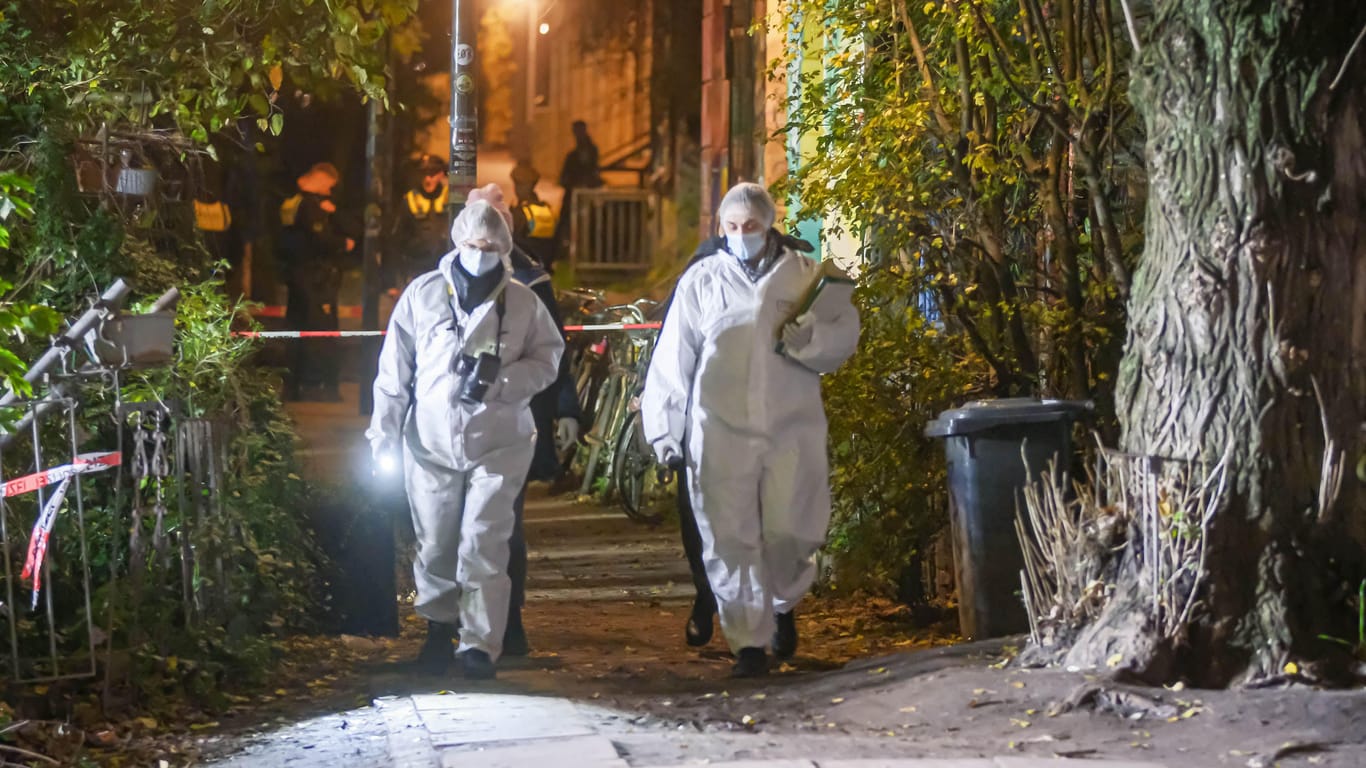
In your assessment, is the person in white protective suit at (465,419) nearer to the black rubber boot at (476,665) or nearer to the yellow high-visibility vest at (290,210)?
the black rubber boot at (476,665)

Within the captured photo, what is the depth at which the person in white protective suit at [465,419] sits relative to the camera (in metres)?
7.19

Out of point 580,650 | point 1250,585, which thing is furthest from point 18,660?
point 1250,585

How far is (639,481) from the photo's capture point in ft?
41.3

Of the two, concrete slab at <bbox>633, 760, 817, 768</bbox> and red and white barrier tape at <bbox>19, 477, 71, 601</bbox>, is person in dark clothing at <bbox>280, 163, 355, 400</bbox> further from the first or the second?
concrete slab at <bbox>633, 760, 817, 768</bbox>

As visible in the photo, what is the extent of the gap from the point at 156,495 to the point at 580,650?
6.98 feet

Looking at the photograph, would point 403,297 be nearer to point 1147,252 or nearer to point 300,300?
point 1147,252

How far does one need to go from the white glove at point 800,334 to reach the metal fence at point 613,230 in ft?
54.9

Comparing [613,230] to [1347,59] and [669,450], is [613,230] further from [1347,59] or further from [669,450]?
[1347,59]

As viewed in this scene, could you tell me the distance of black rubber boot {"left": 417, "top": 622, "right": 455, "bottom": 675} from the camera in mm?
7387

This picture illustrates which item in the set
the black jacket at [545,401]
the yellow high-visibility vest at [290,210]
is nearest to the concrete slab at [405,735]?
the black jacket at [545,401]

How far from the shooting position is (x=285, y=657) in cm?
754

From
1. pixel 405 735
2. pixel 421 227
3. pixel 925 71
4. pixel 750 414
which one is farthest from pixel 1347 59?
pixel 421 227

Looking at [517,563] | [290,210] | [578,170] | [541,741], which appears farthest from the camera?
[578,170]

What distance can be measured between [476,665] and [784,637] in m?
1.37
